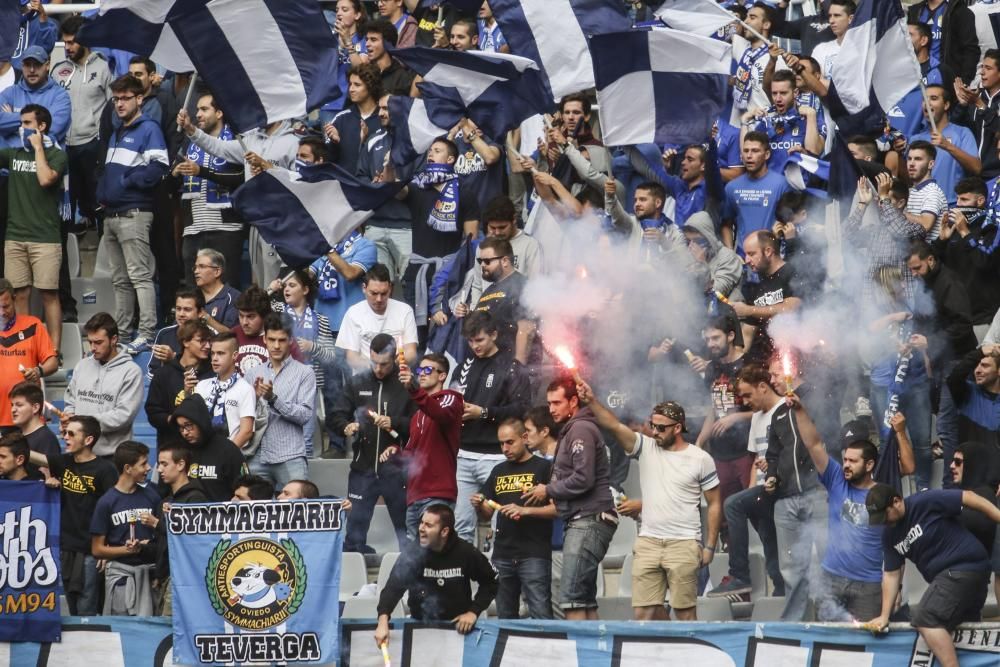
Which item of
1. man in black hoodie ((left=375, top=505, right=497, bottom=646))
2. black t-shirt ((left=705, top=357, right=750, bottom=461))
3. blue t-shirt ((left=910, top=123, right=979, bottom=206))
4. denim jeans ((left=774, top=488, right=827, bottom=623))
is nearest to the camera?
man in black hoodie ((left=375, top=505, right=497, bottom=646))

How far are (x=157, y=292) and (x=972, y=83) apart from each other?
7.43 metres

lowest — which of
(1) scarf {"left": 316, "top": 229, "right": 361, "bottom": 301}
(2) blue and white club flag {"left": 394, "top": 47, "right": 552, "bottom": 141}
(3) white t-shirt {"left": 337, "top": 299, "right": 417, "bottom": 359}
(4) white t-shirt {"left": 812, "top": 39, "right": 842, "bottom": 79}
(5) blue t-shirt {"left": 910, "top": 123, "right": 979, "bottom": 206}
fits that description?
(3) white t-shirt {"left": 337, "top": 299, "right": 417, "bottom": 359}

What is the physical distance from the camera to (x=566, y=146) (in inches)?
570

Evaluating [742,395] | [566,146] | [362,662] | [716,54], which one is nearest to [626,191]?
[566,146]

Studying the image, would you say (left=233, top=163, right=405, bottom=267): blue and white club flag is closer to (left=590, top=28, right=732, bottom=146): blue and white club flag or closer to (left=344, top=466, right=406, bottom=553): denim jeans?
(left=344, top=466, right=406, bottom=553): denim jeans

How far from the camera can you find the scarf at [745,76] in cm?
1560

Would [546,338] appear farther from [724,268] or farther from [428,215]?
[428,215]

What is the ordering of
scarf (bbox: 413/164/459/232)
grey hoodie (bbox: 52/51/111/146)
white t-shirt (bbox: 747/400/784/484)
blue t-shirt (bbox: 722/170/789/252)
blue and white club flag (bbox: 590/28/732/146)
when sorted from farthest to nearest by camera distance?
1. grey hoodie (bbox: 52/51/111/146)
2. scarf (bbox: 413/164/459/232)
3. blue t-shirt (bbox: 722/170/789/252)
4. blue and white club flag (bbox: 590/28/732/146)
5. white t-shirt (bbox: 747/400/784/484)

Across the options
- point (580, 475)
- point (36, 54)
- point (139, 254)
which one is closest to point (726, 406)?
point (580, 475)

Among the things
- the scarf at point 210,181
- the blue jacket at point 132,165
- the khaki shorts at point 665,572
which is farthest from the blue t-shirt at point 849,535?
the blue jacket at point 132,165

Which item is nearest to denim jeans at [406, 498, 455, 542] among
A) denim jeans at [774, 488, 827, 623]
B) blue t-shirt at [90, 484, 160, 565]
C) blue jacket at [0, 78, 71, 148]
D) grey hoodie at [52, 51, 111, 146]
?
blue t-shirt at [90, 484, 160, 565]

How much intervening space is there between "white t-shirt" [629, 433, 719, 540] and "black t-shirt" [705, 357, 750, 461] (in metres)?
Result: 0.78

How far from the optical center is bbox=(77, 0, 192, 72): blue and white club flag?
12.8 metres

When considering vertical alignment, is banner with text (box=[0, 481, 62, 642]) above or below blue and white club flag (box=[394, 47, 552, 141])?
below
